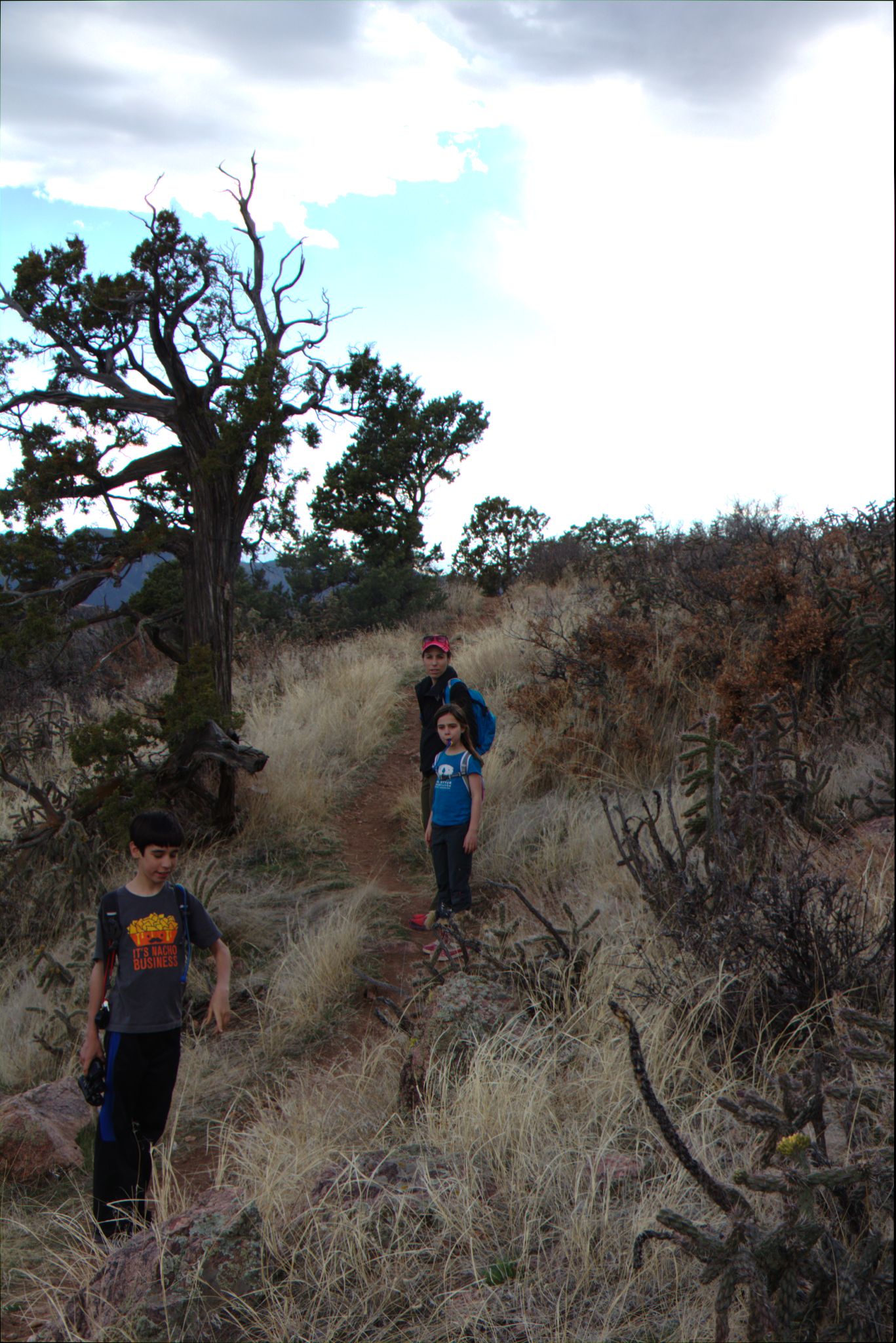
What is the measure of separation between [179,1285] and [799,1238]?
166cm

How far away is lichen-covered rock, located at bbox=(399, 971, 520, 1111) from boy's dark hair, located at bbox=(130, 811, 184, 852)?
1296mm

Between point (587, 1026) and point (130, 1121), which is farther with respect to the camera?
point (587, 1026)

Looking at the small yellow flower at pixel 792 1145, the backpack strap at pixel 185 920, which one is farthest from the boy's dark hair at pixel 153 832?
the small yellow flower at pixel 792 1145

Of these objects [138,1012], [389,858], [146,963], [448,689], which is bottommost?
[389,858]

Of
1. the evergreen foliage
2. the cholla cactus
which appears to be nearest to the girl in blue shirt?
the cholla cactus

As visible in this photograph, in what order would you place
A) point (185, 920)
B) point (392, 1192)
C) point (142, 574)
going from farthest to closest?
point (142, 574) < point (185, 920) < point (392, 1192)

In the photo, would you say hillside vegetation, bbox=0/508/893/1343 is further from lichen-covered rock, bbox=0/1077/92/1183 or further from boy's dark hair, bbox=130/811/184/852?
boy's dark hair, bbox=130/811/184/852

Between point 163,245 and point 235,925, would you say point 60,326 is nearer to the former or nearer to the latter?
point 163,245

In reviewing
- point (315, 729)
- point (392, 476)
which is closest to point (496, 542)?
point (392, 476)

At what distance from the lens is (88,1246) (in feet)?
10.8

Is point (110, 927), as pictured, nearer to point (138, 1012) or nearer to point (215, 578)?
point (138, 1012)

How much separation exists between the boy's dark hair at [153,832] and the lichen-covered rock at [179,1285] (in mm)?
1215

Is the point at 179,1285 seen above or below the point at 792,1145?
below

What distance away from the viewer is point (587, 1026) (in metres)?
4.02
